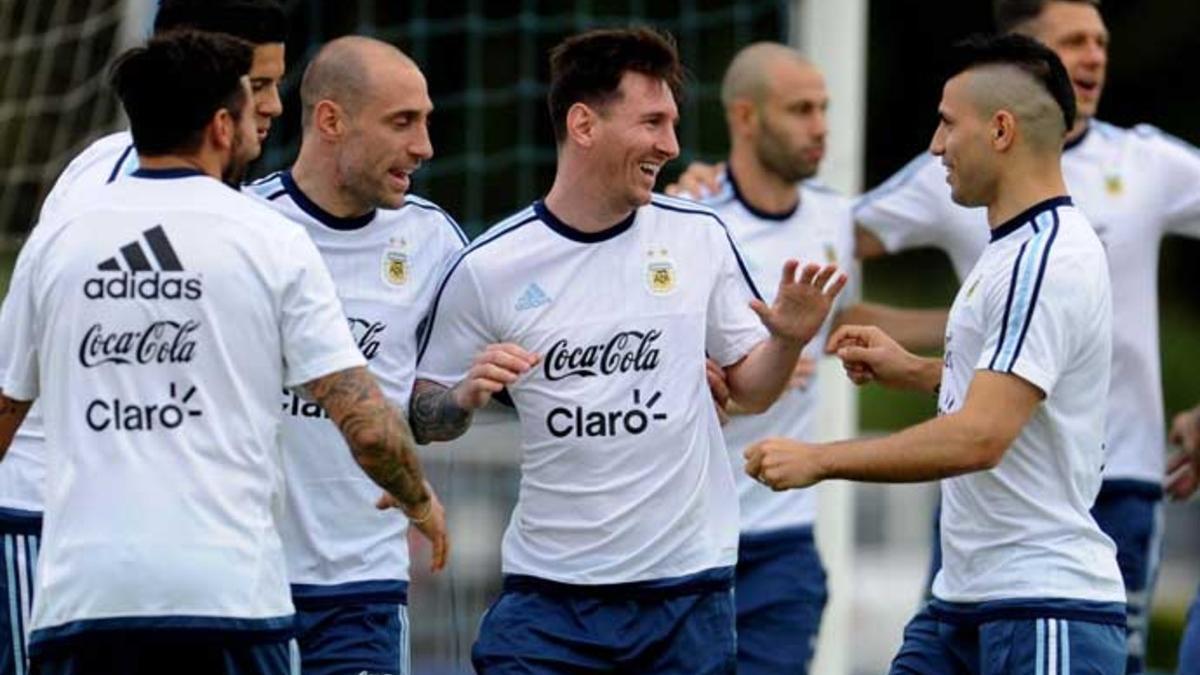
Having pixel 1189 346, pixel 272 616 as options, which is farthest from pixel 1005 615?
pixel 1189 346

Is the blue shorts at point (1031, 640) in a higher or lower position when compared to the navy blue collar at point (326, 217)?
lower

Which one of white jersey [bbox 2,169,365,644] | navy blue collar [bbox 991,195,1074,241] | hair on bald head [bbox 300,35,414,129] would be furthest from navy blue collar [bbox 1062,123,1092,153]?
white jersey [bbox 2,169,365,644]

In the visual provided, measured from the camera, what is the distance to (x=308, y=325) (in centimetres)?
606

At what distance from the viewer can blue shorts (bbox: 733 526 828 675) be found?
923cm

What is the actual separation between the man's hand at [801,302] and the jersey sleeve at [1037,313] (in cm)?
42

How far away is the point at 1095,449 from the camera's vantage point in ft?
22.2

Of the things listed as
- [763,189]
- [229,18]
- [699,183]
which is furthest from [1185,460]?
[229,18]

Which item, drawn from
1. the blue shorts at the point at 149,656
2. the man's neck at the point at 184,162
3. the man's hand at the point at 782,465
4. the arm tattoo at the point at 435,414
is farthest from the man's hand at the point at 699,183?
the blue shorts at the point at 149,656

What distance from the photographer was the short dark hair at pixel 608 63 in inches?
287

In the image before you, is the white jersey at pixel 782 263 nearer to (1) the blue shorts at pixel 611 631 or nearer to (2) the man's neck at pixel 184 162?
(1) the blue shorts at pixel 611 631

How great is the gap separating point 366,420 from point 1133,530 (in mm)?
3263

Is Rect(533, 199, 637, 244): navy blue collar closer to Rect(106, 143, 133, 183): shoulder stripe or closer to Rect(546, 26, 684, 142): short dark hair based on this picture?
Rect(546, 26, 684, 142): short dark hair

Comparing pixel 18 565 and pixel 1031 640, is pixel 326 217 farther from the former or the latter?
pixel 1031 640

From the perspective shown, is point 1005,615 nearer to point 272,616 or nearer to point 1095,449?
point 1095,449
